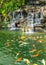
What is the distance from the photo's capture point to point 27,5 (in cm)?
3297

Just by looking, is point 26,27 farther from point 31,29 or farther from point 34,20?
point 34,20

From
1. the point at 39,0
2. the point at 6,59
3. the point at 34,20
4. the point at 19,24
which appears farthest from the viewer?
the point at 39,0

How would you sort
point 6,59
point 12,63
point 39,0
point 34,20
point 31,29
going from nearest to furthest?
point 12,63, point 6,59, point 31,29, point 34,20, point 39,0

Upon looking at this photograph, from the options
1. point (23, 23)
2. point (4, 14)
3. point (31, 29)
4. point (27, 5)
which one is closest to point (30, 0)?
point (27, 5)

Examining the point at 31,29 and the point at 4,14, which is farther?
the point at 4,14

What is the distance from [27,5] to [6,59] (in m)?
25.0

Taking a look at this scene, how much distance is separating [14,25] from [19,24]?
59cm

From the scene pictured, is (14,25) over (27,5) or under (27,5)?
under

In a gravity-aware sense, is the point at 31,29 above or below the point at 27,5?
below

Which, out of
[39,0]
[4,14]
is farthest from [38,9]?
[4,14]

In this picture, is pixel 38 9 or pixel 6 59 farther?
pixel 38 9

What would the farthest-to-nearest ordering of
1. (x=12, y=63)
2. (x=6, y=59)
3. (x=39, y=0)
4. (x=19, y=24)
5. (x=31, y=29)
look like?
1. (x=39, y=0)
2. (x=19, y=24)
3. (x=31, y=29)
4. (x=6, y=59)
5. (x=12, y=63)

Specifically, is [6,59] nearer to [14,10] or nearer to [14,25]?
[14,25]

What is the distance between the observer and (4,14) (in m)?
33.5
